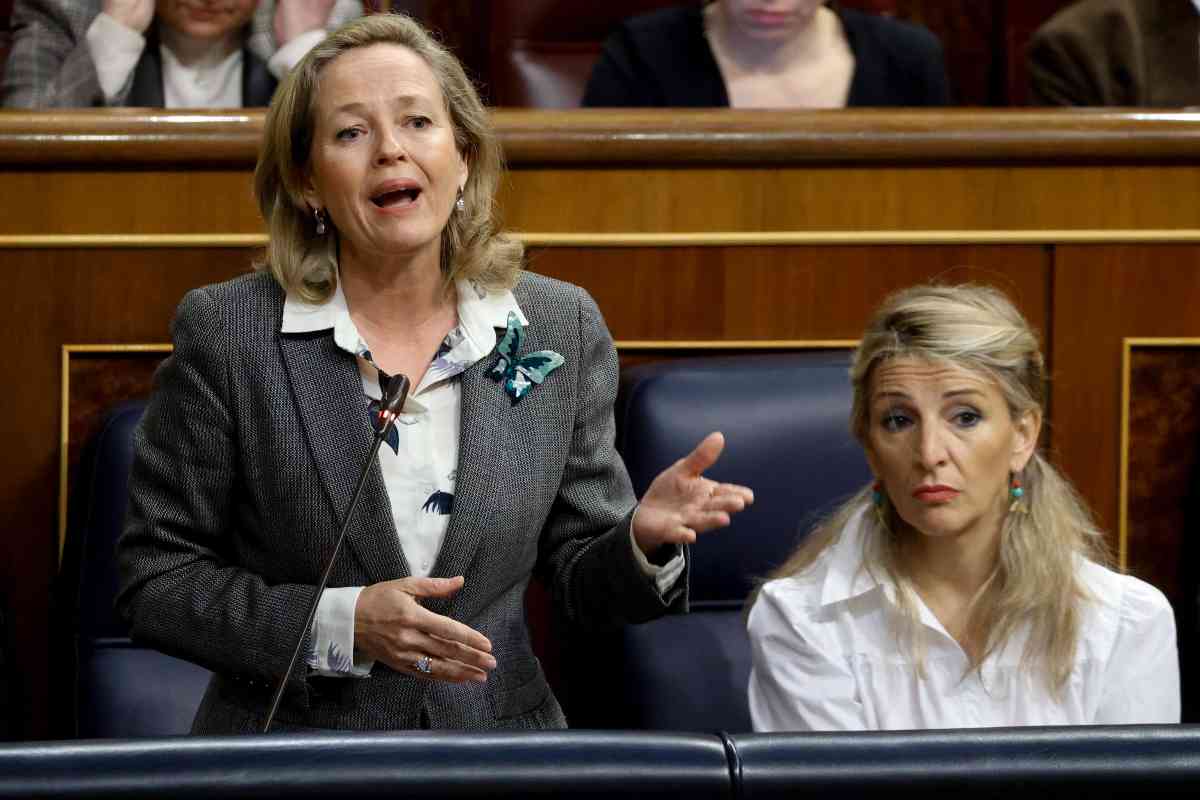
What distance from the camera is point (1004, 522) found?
1.42m

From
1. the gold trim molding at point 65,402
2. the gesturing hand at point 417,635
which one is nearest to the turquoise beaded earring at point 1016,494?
the gesturing hand at point 417,635

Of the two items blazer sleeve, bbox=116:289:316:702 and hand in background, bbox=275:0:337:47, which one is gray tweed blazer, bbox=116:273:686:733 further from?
hand in background, bbox=275:0:337:47

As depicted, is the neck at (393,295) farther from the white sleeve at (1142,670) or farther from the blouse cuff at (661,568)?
the white sleeve at (1142,670)

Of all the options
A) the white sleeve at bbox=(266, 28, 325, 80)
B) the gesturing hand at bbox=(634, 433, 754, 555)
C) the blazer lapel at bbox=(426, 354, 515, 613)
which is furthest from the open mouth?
the white sleeve at bbox=(266, 28, 325, 80)

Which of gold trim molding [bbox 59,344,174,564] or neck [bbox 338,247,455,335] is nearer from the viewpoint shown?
neck [bbox 338,247,455,335]

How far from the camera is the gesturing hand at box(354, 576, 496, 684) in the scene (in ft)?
3.34

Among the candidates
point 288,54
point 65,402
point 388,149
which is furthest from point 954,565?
point 288,54

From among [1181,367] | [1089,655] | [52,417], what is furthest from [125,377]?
[1181,367]

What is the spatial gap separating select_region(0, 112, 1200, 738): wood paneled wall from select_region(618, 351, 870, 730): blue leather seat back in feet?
0.55

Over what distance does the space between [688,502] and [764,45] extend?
3.19 feet

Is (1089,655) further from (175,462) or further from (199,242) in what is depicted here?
(199,242)

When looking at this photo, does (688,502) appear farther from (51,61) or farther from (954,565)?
(51,61)

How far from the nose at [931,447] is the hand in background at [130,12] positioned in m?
0.99

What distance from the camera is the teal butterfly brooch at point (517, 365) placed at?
1160mm
